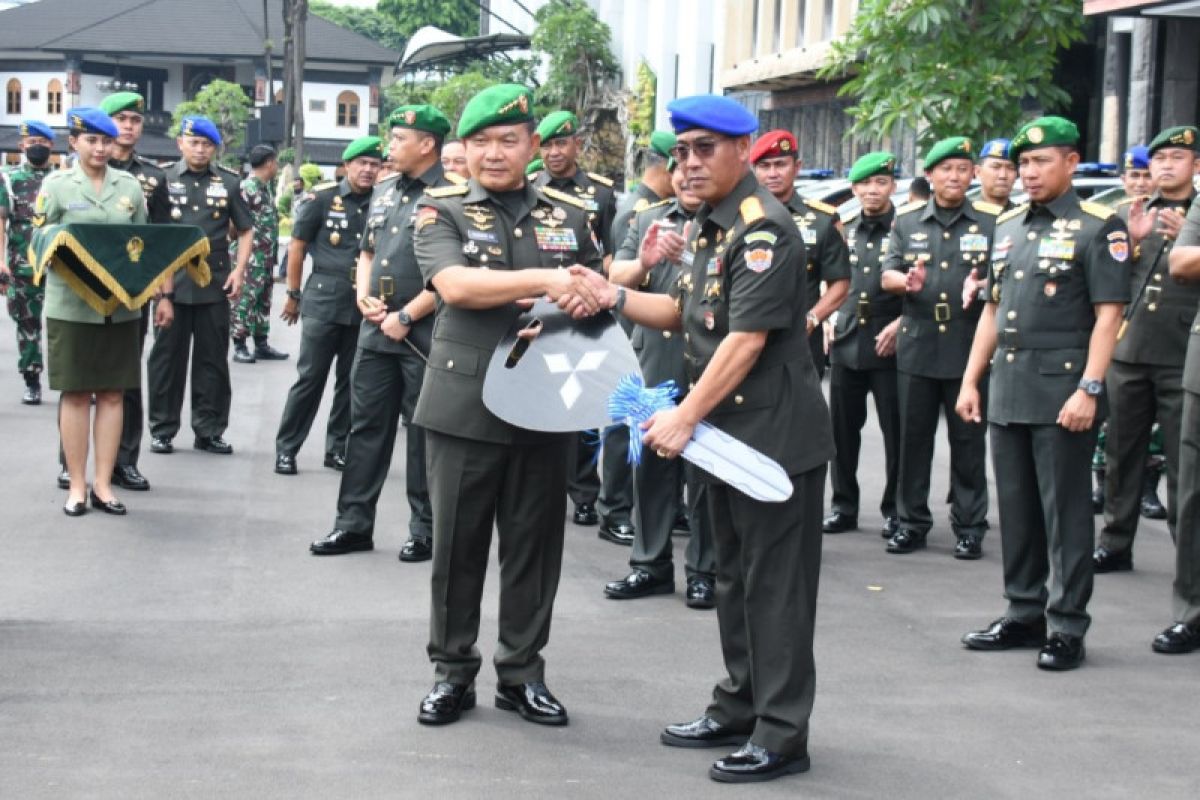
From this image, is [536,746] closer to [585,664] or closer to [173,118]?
[585,664]

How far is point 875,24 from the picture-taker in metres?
18.0

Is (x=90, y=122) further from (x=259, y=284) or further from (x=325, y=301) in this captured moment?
(x=259, y=284)

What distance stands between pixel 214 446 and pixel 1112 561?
20.1ft

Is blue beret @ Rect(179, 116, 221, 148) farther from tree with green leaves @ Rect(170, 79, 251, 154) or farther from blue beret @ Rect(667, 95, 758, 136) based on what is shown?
tree with green leaves @ Rect(170, 79, 251, 154)

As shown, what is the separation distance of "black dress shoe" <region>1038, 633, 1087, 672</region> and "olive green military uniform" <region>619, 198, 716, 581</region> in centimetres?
156

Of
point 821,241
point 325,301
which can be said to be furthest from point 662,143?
point 325,301

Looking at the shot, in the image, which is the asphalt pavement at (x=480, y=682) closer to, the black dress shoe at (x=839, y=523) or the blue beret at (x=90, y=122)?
the black dress shoe at (x=839, y=523)

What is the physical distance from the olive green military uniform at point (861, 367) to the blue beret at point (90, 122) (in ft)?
13.4

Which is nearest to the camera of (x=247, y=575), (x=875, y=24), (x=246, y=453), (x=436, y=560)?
(x=436, y=560)

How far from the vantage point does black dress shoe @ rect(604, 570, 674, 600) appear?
8219mm

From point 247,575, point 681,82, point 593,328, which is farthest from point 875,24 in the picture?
point 681,82

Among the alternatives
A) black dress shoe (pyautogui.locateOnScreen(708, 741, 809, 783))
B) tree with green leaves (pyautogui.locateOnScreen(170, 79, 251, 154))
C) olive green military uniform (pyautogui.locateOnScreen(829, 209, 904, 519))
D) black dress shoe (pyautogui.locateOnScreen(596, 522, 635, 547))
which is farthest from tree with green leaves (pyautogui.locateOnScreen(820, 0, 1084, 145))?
tree with green leaves (pyautogui.locateOnScreen(170, 79, 251, 154))

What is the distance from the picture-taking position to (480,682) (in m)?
6.66

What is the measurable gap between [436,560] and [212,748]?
991 mm
